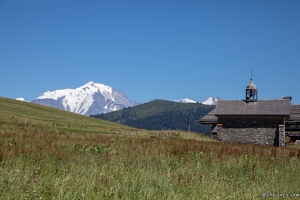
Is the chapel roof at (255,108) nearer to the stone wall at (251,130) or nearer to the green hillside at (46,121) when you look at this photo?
the stone wall at (251,130)

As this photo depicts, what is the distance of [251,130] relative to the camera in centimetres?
4856

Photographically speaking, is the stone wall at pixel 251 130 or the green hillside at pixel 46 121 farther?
the stone wall at pixel 251 130

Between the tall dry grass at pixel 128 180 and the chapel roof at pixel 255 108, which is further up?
the chapel roof at pixel 255 108

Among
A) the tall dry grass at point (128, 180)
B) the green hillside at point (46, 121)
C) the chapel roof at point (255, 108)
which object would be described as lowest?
the tall dry grass at point (128, 180)

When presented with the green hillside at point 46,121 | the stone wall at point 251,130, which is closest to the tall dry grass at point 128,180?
the green hillside at point 46,121

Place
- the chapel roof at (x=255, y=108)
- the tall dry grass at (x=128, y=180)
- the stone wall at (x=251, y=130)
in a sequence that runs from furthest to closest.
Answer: the chapel roof at (x=255, y=108) < the stone wall at (x=251, y=130) < the tall dry grass at (x=128, y=180)

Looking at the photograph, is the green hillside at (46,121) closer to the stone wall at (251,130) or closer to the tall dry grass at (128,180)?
the stone wall at (251,130)

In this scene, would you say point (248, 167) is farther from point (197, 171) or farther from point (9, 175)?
point (9, 175)

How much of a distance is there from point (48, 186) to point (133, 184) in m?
1.67

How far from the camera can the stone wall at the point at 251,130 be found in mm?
47625

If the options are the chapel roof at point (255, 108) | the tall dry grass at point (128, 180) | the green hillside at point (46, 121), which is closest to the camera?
the tall dry grass at point (128, 180)

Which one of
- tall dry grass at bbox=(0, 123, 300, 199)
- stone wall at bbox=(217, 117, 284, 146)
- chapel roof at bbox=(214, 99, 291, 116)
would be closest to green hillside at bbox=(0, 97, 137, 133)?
stone wall at bbox=(217, 117, 284, 146)

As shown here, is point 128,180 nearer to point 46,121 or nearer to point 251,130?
point 251,130

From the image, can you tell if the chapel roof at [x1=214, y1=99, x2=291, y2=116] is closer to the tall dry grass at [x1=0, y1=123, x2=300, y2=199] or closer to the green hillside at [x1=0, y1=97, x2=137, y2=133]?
the green hillside at [x1=0, y1=97, x2=137, y2=133]
